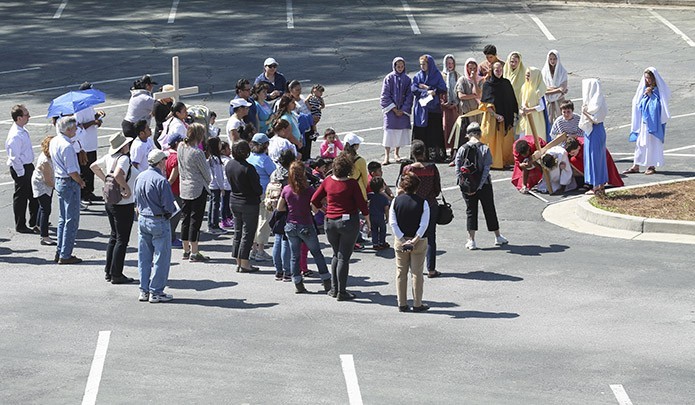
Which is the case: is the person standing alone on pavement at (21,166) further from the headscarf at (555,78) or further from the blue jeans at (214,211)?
the headscarf at (555,78)

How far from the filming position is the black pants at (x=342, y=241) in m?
14.2

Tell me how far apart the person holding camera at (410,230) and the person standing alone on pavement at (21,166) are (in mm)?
6000

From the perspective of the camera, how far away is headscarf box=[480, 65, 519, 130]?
21.1 metres

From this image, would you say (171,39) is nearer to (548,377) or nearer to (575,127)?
(575,127)

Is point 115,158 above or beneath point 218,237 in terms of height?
above

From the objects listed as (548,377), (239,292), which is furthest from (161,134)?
(548,377)

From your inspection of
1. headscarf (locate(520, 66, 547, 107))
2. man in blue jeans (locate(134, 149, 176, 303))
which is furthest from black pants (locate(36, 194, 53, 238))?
headscarf (locate(520, 66, 547, 107))

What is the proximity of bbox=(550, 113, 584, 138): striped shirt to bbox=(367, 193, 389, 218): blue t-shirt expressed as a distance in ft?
15.1

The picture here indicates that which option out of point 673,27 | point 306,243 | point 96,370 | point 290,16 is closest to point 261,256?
point 306,243

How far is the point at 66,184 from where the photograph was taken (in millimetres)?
16062

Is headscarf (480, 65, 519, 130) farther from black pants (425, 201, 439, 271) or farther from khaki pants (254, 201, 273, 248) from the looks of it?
black pants (425, 201, 439, 271)

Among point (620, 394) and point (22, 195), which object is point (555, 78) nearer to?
point (22, 195)

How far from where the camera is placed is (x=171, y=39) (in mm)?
34812

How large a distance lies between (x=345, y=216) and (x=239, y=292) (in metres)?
1.62
